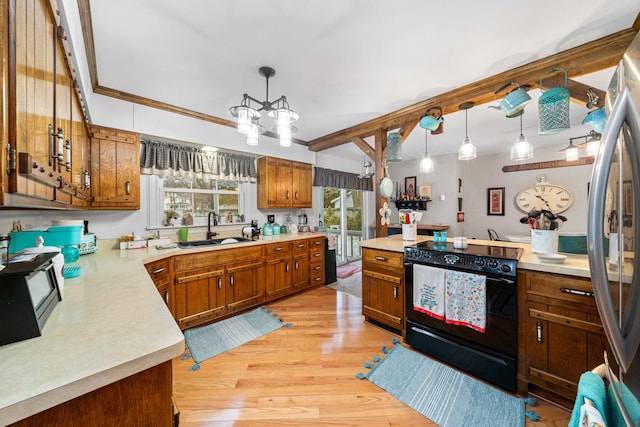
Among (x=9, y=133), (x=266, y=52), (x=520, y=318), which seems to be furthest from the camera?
(x=266, y=52)

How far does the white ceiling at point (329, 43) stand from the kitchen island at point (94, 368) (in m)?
1.84

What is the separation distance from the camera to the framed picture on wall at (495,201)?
532 centimetres

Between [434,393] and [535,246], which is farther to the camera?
[535,246]

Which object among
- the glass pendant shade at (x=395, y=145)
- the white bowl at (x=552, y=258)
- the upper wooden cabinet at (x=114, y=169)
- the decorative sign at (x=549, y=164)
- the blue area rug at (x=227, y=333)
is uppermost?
the decorative sign at (x=549, y=164)

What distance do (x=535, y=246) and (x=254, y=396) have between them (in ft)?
7.76

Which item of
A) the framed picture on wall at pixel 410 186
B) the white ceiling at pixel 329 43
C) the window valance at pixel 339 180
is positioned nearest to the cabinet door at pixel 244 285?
the white ceiling at pixel 329 43

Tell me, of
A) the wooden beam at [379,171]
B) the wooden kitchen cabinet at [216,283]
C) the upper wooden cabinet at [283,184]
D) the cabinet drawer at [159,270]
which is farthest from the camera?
the upper wooden cabinet at [283,184]

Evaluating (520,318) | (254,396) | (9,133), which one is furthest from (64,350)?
(520,318)

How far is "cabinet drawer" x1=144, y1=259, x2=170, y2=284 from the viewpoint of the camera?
2195 mm

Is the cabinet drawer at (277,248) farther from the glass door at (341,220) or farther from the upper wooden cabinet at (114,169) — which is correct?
the glass door at (341,220)

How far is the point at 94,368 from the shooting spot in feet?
2.22

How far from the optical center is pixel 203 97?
273 centimetres

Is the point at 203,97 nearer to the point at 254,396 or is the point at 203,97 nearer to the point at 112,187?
the point at 112,187

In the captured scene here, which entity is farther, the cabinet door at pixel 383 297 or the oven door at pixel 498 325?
the cabinet door at pixel 383 297
